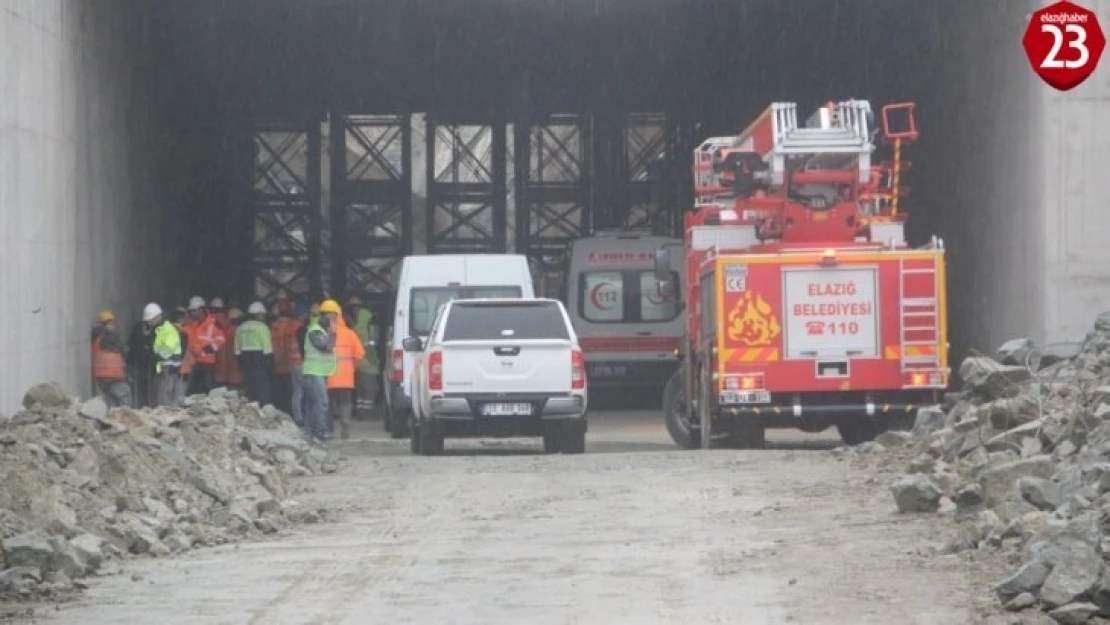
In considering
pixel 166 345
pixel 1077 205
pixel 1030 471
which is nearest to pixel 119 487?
pixel 1030 471

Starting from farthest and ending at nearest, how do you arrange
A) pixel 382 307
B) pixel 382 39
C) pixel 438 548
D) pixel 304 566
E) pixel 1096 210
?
pixel 382 307, pixel 382 39, pixel 1096 210, pixel 438 548, pixel 304 566

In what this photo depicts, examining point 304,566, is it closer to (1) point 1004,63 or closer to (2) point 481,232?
(1) point 1004,63

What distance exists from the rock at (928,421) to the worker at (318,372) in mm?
7518

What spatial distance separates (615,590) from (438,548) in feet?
8.04

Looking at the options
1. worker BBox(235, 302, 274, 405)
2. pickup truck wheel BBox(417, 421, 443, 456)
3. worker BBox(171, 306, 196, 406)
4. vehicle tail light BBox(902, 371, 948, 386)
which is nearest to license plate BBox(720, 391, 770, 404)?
vehicle tail light BBox(902, 371, 948, 386)

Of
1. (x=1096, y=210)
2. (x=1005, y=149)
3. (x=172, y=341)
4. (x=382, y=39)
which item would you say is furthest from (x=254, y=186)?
(x=1096, y=210)

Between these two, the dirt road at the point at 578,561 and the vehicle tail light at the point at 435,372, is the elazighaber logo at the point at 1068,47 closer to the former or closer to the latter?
the dirt road at the point at 578,561

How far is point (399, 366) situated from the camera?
88.5 ft

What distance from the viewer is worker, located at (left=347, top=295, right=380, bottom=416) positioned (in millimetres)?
33875

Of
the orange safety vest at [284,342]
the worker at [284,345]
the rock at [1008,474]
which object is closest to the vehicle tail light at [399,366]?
the worker at [284,345]

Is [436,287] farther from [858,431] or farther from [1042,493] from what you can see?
[1042,493]

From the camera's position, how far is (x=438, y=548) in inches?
529

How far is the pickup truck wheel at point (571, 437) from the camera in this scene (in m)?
22.6

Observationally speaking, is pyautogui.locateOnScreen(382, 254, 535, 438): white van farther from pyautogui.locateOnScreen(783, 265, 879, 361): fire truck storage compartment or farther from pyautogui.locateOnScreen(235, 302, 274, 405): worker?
pyautogui.locateOnScreen(783, 265, 879, 361): fire truck storage compartment
